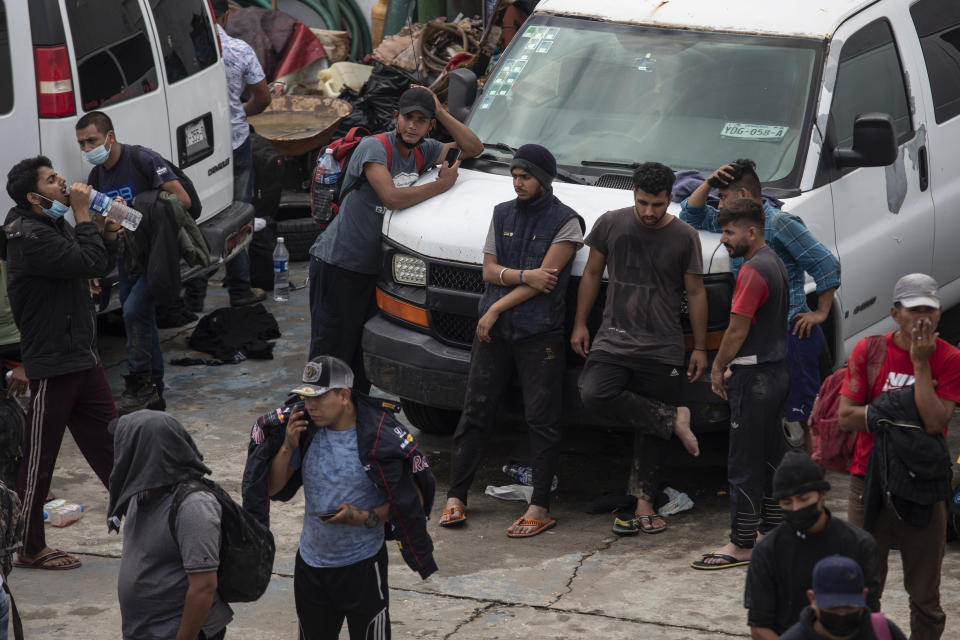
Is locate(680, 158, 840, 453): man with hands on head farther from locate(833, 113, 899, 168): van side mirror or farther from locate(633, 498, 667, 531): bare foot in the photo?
locate(633, 498, 667, 531): bare foot

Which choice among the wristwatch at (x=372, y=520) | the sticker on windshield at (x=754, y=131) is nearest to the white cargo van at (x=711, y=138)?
the sticker on windshield at (x=754, y=131)

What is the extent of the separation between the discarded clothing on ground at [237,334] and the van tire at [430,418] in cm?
168

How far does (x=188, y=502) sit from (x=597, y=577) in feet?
8.07

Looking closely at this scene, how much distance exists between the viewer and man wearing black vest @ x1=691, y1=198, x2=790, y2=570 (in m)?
6.14

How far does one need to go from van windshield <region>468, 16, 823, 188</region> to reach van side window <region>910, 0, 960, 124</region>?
45.8 inches

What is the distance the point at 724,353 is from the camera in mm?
6301

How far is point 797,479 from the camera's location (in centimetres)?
425

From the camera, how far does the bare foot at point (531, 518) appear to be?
6.86 m

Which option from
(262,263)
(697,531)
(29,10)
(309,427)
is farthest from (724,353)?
(262,263)

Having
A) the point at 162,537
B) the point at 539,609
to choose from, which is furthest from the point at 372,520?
the point at 539,609

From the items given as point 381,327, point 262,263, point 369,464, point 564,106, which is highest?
point 564,106

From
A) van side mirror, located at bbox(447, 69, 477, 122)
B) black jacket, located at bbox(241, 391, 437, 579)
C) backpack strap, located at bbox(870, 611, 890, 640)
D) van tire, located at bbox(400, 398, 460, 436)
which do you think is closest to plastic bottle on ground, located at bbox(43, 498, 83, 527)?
van tire, located at bbox(400, 398, 460, 436)

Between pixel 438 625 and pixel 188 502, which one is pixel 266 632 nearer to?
pixel 438 625

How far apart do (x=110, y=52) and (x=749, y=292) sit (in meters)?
4.23
